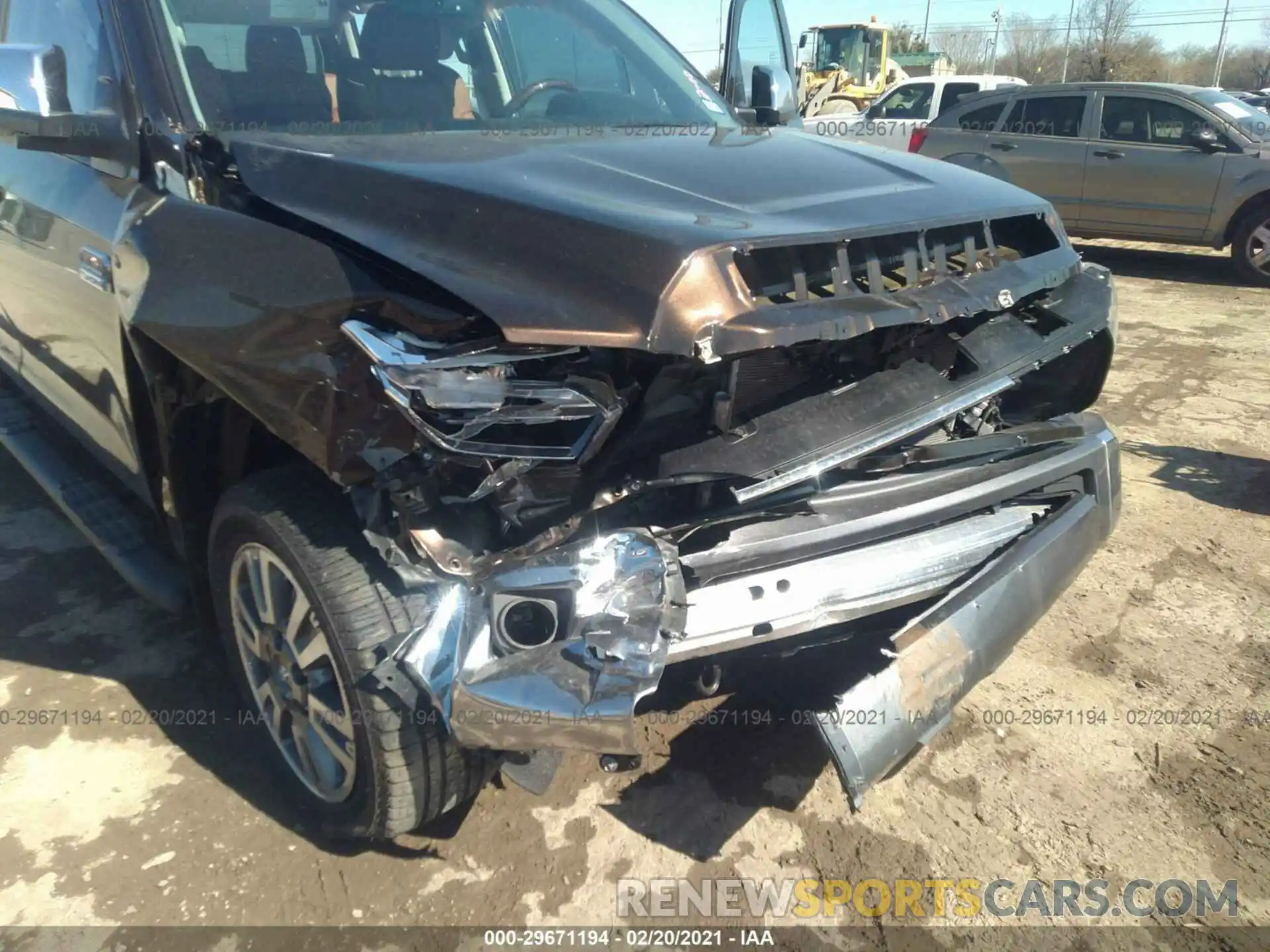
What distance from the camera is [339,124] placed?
8.18 ft

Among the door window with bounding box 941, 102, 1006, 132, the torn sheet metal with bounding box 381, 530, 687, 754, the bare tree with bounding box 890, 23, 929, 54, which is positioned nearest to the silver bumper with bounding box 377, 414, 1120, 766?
the torn sheet metal with bounding box 381, 530, 687, 754

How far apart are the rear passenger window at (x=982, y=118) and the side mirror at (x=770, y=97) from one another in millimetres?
7243

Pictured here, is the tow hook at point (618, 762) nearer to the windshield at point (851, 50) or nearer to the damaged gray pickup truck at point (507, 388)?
the damaged gray pickup truck at point (507, 388)

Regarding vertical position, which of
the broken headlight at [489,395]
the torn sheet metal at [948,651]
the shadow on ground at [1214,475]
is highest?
the broken headlight at [489,395]

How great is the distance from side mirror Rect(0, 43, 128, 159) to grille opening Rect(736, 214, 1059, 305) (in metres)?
1.68

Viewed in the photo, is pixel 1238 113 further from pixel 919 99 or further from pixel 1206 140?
pixel 919 99

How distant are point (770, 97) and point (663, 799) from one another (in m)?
2.51

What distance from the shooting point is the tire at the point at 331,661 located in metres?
1.91

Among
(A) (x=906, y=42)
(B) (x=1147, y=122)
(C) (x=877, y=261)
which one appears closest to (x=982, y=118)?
(B) (x=1147, y=122)

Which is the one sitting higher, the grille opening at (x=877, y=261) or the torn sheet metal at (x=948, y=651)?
the grille opening at (x=877, y=261)

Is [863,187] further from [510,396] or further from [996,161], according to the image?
[996,161]

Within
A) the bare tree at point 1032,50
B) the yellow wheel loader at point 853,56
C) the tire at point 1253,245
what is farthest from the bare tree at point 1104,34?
the tire at point 1253,245

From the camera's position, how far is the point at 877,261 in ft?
6.63

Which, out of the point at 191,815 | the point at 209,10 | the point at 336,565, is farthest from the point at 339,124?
the point at 191,815
